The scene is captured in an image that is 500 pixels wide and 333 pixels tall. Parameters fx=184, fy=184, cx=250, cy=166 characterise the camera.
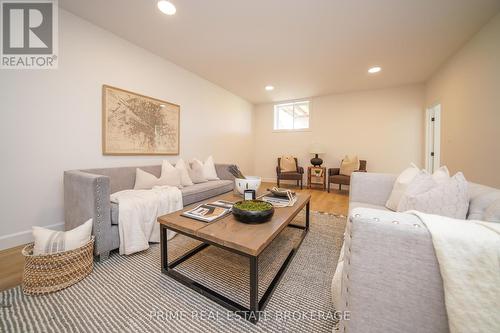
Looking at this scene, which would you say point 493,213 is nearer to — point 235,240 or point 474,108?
point 235,240

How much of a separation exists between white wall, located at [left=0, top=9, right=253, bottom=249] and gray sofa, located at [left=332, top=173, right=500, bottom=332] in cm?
276

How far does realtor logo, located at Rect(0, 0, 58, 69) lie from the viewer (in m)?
1.72

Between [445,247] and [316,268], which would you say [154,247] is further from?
[445,247]

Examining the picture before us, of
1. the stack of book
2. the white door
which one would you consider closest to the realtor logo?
the stack of book

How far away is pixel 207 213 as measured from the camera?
1.45m

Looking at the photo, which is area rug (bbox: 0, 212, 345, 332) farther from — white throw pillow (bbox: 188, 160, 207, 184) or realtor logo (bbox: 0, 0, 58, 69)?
realtor logo (bbox: 0, 0, 58, 69)

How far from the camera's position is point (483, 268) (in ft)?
1.64

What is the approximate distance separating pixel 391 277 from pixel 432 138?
458 centimetres

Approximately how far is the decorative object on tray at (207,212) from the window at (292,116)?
430 centimetres

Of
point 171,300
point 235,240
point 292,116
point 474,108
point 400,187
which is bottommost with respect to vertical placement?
point 171,300

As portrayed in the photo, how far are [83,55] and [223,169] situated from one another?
2.33 metres

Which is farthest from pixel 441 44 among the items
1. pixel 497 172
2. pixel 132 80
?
pixel 132 80

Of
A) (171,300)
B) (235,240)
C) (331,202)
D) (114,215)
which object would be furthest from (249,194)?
(331,202)

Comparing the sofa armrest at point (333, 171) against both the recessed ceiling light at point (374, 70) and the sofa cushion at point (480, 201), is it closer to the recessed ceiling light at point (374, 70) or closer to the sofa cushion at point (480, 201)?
the recessed ceiling light at point (374, 70)
